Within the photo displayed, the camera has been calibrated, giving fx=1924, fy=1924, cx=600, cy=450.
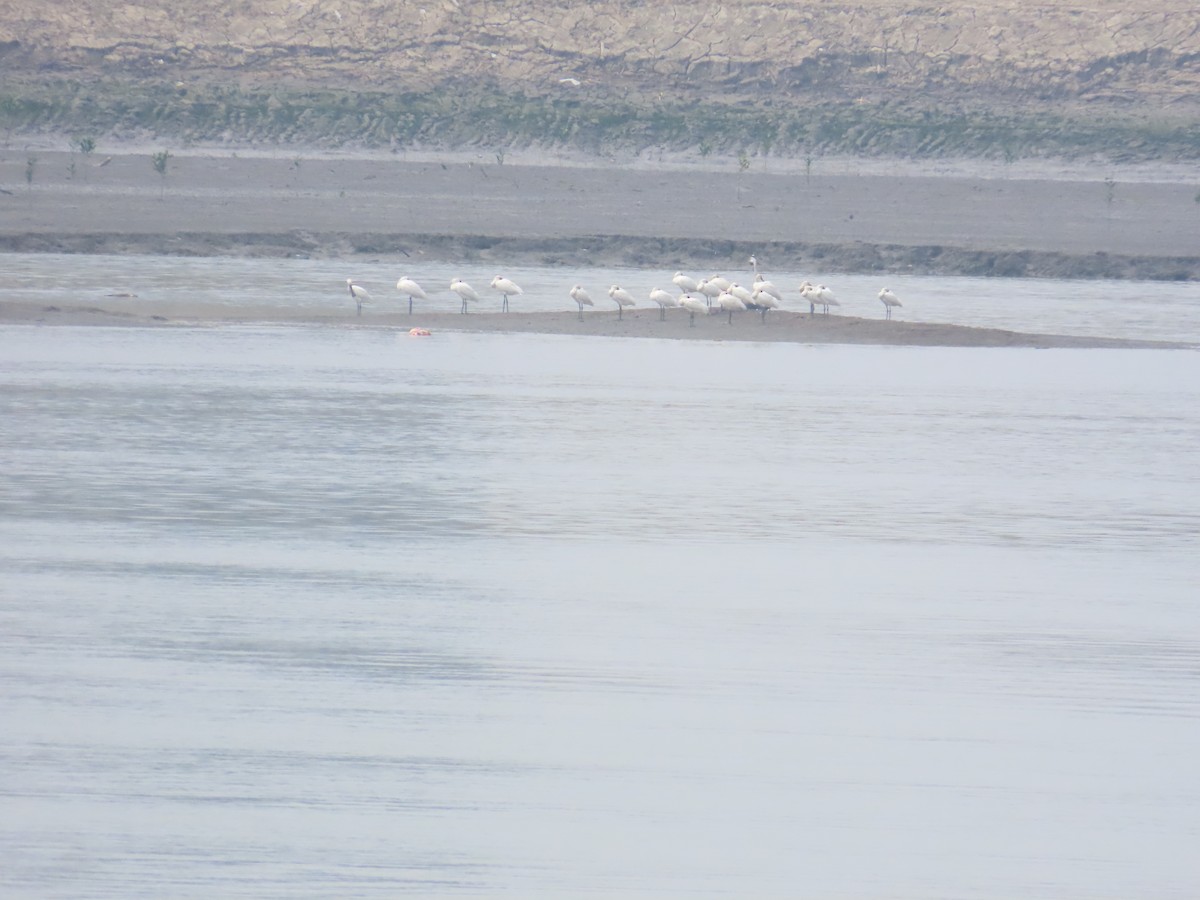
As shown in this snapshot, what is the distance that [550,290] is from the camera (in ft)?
98.9

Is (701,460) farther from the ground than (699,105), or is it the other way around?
(701,460)

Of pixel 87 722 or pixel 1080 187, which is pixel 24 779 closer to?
pixel 87 722

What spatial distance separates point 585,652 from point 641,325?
667 inches

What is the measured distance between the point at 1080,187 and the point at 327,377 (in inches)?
1304

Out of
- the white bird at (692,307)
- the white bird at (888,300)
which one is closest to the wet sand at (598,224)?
the white bird at (692,307)

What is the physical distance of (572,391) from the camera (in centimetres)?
1833

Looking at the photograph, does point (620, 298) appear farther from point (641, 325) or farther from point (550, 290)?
point (550, 290)

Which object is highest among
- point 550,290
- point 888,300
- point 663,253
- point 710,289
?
point 888,300

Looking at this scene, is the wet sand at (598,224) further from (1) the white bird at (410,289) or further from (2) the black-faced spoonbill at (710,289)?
(2) the black-faced spoonbill at (710,289)

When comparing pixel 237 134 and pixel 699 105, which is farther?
pixel 699 105

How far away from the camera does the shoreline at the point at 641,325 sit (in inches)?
945

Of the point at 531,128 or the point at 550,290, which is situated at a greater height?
the point at 550,290

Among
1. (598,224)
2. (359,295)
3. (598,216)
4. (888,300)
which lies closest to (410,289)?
(359,295)

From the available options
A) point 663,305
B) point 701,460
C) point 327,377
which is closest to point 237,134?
point 663,305
